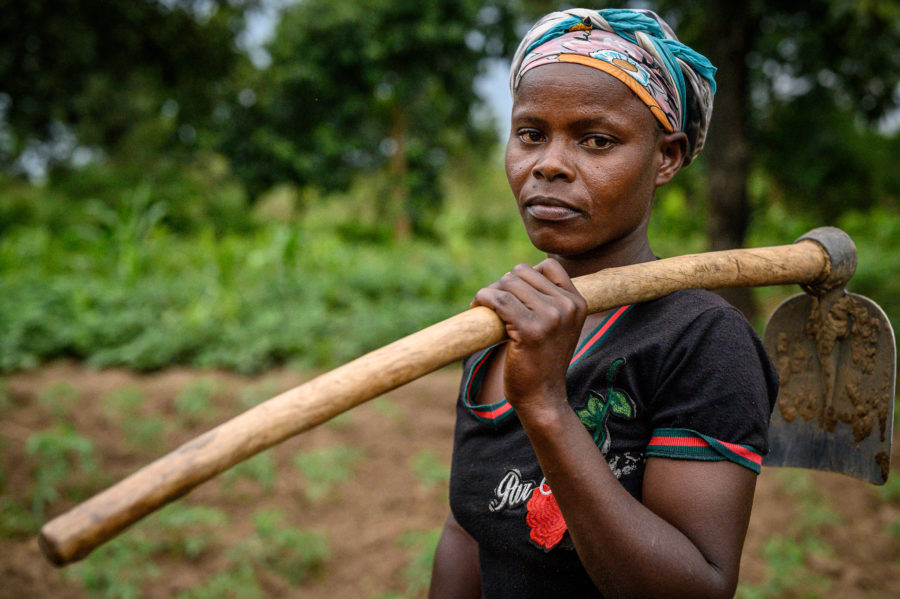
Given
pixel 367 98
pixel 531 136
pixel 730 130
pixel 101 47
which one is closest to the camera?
pixel 531 136

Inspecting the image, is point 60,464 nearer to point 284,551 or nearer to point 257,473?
point 257,473

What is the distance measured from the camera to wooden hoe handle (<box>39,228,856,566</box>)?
773 millimetres

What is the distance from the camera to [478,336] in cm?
98

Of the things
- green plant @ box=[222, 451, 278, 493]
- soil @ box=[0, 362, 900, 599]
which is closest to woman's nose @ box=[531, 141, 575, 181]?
soil @ box=[0, 362, 900, 599]

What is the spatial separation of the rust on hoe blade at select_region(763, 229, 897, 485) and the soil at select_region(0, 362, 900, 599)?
199cm

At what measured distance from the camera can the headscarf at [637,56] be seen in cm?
114

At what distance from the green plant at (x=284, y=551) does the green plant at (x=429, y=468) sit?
706 millimetres

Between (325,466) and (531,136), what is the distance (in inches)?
121

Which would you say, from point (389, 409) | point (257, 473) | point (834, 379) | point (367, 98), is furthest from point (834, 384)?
point (367, 98)

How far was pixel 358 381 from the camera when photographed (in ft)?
3.00

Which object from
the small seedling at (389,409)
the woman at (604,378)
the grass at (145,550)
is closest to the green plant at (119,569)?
the grass at (145,550)

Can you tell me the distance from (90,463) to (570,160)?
11.6 ft

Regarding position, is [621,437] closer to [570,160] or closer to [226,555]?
[570,160]

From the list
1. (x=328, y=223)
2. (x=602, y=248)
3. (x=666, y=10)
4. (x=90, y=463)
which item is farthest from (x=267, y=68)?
(x=602, y=248)
